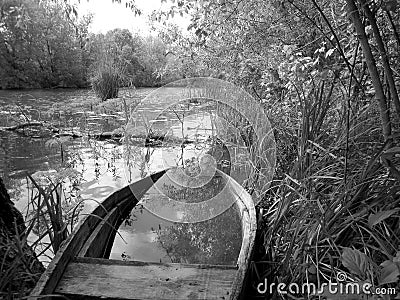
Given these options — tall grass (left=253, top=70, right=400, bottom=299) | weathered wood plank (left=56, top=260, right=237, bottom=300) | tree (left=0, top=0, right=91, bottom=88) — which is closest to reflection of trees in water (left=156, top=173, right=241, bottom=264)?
tall grass (left=253, top=70, right=400, bottom=299)

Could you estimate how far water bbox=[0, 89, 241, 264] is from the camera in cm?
227

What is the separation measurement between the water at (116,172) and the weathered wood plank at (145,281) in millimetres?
417

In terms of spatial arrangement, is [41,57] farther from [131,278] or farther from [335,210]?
[335,210]

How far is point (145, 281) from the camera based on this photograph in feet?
5.07

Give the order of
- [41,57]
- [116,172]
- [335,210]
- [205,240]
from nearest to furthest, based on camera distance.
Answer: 1. [335,210]
2. [205,240]
3. [116,172]
4. [41,57]

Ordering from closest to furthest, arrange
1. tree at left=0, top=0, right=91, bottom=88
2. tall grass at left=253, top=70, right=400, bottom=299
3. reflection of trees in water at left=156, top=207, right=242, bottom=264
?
tall grass at left=253, top=70, right=400, bottom=299, reflection of trees in water at left=156, top=207, right=242, bottom=264, tree at left=0, top=0, right=91, bottom=88

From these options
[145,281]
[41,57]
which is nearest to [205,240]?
[145,281]

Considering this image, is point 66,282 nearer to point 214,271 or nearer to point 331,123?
point 214,271

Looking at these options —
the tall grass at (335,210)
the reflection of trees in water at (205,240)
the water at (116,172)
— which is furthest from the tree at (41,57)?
the tall grass at (335,210)

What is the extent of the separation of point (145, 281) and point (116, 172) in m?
2.32

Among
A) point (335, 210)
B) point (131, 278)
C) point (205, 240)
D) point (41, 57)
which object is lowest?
point (205, 240)

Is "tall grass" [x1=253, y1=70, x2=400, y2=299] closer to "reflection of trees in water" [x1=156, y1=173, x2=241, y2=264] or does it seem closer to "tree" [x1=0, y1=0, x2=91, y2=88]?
"reflection of trees in water" [x1=156, y1=173, x2=241, y2=264]

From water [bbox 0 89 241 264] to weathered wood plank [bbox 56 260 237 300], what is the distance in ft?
1.37

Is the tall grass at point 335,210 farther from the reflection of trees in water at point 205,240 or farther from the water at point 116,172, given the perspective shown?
the water at point 116,172
